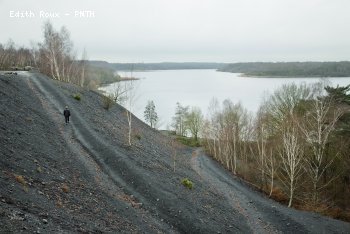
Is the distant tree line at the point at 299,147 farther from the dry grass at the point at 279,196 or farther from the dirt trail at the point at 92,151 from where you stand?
the dirt trail at the point at 92,151

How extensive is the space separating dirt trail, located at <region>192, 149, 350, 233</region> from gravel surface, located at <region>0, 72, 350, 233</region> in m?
0.09

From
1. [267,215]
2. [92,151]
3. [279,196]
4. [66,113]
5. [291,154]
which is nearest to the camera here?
[92,151]

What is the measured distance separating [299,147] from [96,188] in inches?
826

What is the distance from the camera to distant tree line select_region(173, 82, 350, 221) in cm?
2853

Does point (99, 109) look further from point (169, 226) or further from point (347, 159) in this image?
point (347, 159)

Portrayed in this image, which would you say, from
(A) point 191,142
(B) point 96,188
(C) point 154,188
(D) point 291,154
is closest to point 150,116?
(A) point 191,142

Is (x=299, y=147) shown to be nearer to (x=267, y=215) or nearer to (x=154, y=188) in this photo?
(x=267, y=215)

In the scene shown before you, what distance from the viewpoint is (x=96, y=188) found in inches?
699

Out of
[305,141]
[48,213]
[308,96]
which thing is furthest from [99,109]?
[308,96]

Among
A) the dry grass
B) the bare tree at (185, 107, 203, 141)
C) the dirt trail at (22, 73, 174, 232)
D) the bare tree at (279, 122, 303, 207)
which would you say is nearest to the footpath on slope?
the dirt trail at (22, 73, 174, 232)

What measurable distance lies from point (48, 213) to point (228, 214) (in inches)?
517

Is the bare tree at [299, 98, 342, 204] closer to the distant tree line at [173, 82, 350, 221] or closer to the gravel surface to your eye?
the distant tree line at [173, 82, 350, 221]

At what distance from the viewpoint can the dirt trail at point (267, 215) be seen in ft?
74.0

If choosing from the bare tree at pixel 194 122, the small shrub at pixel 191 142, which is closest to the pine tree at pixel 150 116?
the bare tree at pixel 194 122
